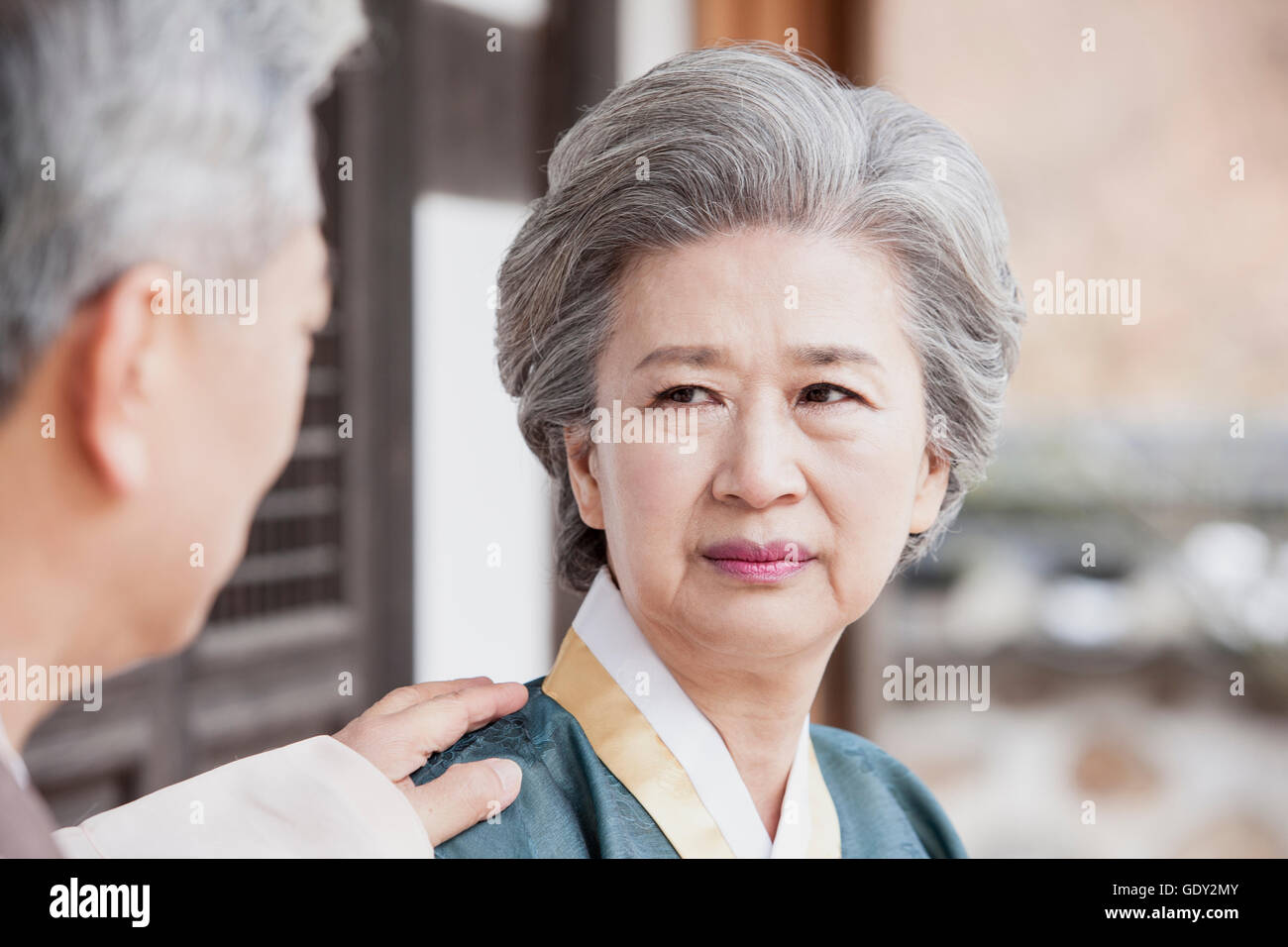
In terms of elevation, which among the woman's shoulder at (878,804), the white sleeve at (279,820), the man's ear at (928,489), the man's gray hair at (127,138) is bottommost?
the woman's shoulder at (878,804)

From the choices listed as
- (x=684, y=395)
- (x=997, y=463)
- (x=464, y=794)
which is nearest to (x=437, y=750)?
(x=464, y=794)

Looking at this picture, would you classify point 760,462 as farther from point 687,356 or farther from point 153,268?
point 153,268

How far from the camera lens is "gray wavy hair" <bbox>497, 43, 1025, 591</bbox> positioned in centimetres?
70

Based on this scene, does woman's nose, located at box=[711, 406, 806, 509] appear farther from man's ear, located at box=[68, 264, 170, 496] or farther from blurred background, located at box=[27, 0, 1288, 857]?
blurred background, located at box=[27, 0, 1288, 857]

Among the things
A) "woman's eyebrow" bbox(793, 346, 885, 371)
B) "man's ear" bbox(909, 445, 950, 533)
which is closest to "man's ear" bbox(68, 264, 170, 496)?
"woman's eyebrow" bbox(793, 346, 885, 371)

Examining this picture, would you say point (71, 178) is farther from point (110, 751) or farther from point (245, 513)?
point (110, 751)

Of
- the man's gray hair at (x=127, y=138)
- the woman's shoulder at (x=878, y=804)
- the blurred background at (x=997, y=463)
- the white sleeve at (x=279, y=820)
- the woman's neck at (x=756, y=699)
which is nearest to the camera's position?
the man's gray hair at (x=127, y=138)

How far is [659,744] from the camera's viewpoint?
2.48 feet

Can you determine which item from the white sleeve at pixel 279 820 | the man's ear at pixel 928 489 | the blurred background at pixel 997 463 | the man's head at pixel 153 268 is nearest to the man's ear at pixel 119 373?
the man's head at pixel 153 268

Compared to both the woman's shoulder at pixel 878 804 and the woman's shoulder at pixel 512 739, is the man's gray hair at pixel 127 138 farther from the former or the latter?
the woman's shoulder at pixel 878 804

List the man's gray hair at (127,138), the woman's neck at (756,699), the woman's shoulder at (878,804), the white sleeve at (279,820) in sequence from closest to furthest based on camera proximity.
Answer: the man's gray hair at (127,138) < the white sleeve at (279,820) < the woman's neck at (756,699) < the woman's shoulder at (878,804)

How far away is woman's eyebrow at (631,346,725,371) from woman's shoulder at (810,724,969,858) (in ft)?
1.22

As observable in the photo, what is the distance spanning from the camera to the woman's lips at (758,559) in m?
0.69

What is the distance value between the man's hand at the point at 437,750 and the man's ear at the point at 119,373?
0.25 m
